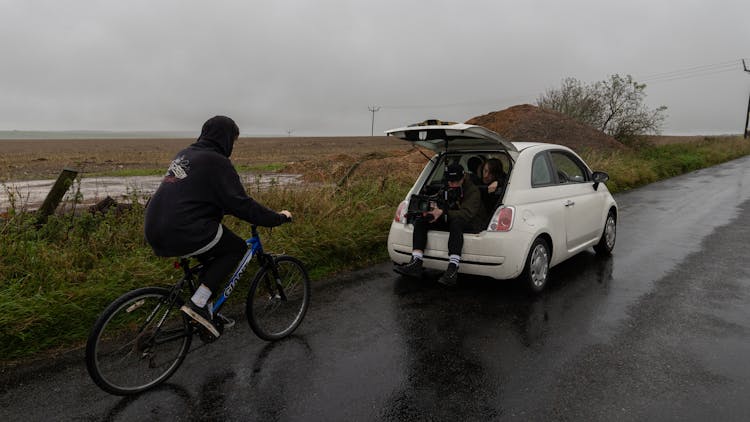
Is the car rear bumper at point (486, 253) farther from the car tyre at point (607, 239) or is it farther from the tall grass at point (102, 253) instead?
the car tyre at point (607, 239)

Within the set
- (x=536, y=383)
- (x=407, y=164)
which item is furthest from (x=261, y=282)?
(x=407, y=164)

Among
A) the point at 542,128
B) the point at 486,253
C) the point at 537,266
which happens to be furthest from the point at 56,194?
the point at 542,128

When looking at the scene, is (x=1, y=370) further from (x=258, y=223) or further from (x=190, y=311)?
(x=258, y=223)

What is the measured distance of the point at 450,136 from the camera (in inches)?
218

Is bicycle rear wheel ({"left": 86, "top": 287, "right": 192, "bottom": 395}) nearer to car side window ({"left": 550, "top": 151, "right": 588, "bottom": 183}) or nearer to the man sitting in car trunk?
the man sitting in car trunk

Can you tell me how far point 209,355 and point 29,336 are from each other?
1.56 meters

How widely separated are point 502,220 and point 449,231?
0.58 metres

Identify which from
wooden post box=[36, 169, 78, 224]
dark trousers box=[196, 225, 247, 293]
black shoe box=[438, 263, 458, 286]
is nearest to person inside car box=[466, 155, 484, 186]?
black shoe box=[438, 263, 458, 286]

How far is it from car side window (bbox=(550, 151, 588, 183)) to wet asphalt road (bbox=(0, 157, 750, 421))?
51.3 inches

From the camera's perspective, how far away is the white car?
5066mm

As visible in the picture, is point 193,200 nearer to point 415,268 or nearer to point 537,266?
point 415,268

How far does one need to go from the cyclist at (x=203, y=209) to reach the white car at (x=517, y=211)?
7.58 ft

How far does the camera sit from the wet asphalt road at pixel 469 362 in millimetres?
3123

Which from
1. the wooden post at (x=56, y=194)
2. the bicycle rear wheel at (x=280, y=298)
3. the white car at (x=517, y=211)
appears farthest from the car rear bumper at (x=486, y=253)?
the wooden post at (x=56, y=194)
